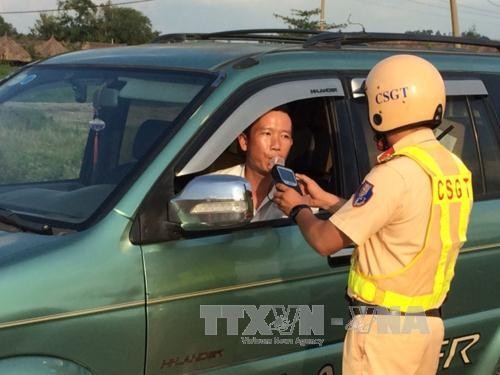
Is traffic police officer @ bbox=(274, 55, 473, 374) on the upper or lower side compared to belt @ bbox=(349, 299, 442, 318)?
upper

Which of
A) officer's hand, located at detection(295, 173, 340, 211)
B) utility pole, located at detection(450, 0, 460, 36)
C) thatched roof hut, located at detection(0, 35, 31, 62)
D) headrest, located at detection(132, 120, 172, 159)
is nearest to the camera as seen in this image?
headrest, located at detection(132, 120, 172, 159)

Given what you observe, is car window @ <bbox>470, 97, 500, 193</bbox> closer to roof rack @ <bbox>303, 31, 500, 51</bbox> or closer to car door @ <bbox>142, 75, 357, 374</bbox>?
roof rack @ <bbox>303, 31, 500, 51</bbox>

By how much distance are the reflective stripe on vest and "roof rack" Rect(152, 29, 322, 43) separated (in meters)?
2.04

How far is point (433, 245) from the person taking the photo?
248cm

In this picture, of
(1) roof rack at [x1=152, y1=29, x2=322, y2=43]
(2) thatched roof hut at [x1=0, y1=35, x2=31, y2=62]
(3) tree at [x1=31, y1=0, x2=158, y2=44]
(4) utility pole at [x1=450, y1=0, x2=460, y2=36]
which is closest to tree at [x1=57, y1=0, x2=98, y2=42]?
(3) tree at [x1=31, y1=0, x2=158, y2=44]

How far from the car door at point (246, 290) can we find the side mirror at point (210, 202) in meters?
0.08

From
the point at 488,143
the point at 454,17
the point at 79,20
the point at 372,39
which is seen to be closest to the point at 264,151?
→ the point at 372,39

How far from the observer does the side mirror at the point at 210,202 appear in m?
2.62

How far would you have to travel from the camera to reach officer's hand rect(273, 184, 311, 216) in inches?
104

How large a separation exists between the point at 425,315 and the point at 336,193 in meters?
0.87

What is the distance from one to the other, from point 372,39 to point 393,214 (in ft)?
5.68

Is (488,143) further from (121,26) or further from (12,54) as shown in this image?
(121,26)

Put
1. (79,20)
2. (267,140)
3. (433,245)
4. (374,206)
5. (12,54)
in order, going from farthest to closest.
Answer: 1. (79,20)
2. (12,54)
3. (267,140)
4. (433,245)
5. (374,206)

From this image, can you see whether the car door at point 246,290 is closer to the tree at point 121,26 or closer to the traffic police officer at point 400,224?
the traffic police officer at point 400,224
